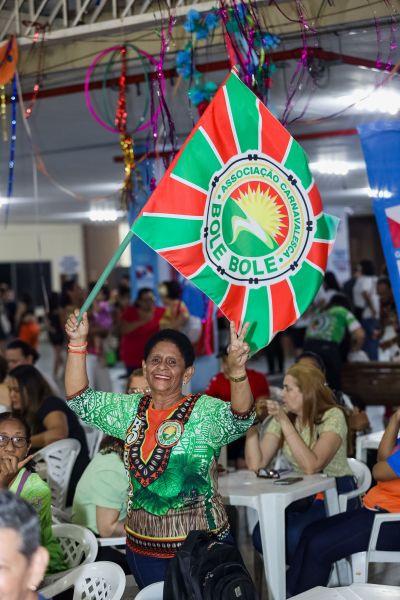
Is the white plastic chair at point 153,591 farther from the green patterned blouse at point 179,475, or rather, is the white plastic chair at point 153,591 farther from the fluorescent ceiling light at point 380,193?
the fluorescent ceiling light at point 380,193

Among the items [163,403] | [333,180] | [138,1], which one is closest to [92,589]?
[163,403]

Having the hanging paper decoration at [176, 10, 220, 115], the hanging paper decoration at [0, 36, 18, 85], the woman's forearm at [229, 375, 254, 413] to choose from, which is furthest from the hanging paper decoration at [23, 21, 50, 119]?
the woman's forearm at [229, 375, 254, 413]

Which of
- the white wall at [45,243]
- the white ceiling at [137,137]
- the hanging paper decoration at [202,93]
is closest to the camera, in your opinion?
the hanging paper decoration at [202,93]

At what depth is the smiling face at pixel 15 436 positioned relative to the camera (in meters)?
3.43

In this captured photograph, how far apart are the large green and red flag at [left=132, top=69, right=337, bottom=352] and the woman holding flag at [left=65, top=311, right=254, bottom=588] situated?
0.25 m

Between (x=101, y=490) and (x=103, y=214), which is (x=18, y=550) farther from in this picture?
(x=103, y=214)

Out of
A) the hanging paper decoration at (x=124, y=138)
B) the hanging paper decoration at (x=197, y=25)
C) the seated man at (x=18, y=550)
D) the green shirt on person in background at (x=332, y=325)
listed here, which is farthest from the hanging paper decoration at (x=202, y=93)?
the seated man at (x=18, y=550)

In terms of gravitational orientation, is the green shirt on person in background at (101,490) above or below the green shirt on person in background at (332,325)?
below

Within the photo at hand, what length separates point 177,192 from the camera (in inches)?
120

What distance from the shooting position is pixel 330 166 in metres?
11.7

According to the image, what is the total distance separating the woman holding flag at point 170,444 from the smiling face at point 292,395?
1439mm

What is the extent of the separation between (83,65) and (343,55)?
1.71 meters

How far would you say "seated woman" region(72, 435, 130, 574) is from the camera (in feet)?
12.1

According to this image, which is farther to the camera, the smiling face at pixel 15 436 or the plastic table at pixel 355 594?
the smiling face at pixel 15 436
